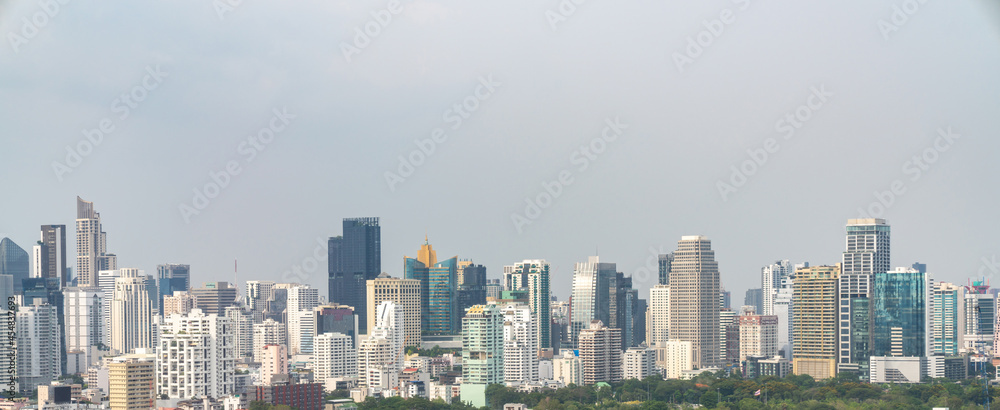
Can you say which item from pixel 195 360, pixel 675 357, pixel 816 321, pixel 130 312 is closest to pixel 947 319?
pixel 816 321

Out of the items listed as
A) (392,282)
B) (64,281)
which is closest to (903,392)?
(392,282)

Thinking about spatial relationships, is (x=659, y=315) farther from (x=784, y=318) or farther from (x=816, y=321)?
(x=816, y=321)

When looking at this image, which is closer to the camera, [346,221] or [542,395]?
[542,395]

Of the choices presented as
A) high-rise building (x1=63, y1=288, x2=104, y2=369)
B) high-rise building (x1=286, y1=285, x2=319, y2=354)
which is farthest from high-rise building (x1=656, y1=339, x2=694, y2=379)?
high-rise building (x1=63, y1=288, x2=104, y2=369)

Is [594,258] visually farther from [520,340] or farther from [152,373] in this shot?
[152,373]

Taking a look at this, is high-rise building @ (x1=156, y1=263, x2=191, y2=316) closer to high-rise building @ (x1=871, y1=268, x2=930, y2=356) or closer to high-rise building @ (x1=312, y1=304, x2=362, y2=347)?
high-rise building @ (x1=312, y1=304, x2=362, y2=347)

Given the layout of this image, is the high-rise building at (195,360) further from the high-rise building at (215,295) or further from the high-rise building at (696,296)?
the high-rise building at (215,295)

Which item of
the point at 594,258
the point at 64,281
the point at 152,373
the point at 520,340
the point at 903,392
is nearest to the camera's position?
the point at 152,373
